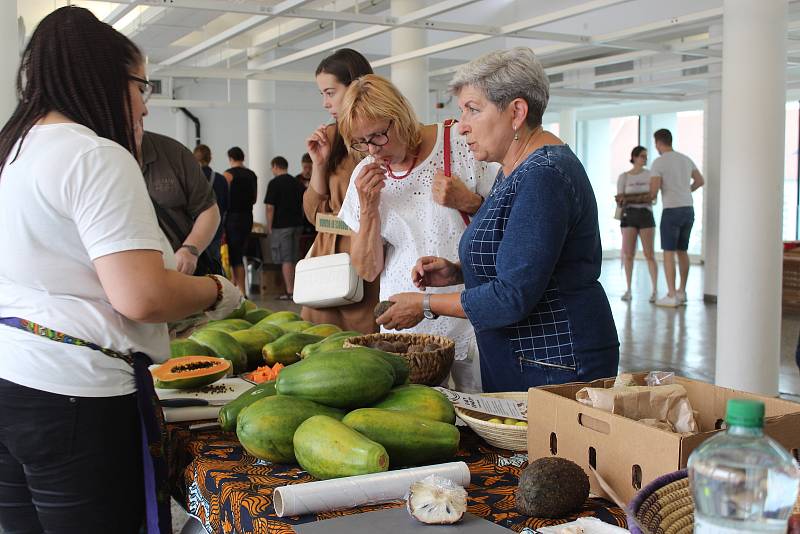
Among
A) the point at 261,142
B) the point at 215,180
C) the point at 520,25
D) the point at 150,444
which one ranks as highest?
the point at 520,25

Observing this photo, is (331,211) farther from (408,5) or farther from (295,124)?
(295,124)

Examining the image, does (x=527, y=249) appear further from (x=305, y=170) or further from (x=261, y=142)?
(x=261, y=142)

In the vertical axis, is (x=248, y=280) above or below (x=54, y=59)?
below

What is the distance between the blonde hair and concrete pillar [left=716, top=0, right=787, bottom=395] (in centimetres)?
327

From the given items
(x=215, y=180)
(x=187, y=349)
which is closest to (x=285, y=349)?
(x=187, y=349)

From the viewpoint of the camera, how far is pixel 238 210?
1069 centimetres

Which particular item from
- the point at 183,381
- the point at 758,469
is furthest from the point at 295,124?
the point at 758,469

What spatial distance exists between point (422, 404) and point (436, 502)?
36 cm

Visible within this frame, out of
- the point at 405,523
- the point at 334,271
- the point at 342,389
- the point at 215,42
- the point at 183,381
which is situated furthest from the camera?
the point at 215,42

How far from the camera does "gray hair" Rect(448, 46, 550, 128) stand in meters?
1.79

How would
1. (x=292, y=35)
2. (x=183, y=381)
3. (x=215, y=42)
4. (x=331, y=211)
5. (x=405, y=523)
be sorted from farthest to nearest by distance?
(x=292, y=35) → (x=215, y=42) → (x=331, y=211) → (x=183, y=381) → (x=405, y=523)

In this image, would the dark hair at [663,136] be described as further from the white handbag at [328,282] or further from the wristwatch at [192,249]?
the wristwatch at [192,249]

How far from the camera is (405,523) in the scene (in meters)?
1.16

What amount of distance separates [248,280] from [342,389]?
35.1ft
